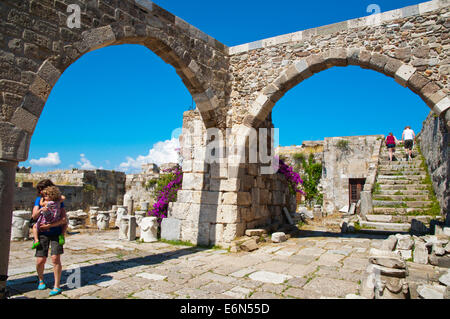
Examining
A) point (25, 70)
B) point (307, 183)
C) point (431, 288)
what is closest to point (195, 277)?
point (431, 288)

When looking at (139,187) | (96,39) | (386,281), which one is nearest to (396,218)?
(386,281)

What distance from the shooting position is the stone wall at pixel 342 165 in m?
15.2

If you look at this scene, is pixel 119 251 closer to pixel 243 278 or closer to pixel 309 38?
pixel 243 278

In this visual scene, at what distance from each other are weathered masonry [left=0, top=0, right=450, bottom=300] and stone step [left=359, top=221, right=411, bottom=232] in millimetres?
2346

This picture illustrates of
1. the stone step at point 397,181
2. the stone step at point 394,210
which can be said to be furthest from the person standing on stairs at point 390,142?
the stone step at point 394,210

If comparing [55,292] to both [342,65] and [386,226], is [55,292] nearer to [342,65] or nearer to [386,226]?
[342,65]

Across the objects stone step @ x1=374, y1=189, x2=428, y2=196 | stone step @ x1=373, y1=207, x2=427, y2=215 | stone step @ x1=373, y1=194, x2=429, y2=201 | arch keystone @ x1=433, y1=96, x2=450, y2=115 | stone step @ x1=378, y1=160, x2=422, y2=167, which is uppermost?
arch keystone @ x1=433, y1=96, x2=450, y2=115

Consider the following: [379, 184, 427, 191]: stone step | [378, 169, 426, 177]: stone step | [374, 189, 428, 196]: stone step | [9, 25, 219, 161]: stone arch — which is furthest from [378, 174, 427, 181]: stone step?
[9, 25, 219, 161]: stone arch

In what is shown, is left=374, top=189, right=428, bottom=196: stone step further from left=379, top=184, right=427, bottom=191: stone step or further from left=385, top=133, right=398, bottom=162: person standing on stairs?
left=385, top=133, right=398, bottom=162: person standing on stairs

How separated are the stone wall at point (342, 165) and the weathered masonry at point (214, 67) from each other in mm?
8252

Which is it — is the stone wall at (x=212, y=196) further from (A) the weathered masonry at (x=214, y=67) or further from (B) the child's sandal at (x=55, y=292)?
(B) the child's sandal at (x=55, y=292)

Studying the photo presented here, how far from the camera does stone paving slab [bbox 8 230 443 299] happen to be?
3402mm

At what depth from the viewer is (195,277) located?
400 cm

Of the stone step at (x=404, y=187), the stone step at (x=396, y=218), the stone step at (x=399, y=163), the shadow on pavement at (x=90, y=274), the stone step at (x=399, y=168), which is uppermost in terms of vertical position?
the stone step at (x=399, y=163)
